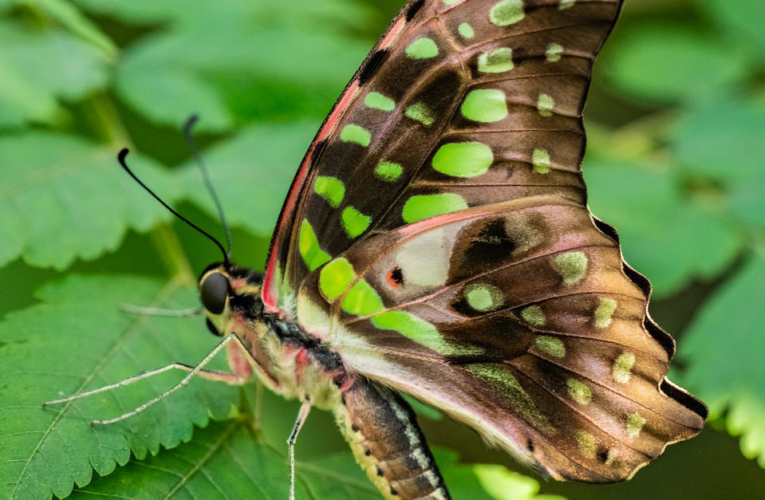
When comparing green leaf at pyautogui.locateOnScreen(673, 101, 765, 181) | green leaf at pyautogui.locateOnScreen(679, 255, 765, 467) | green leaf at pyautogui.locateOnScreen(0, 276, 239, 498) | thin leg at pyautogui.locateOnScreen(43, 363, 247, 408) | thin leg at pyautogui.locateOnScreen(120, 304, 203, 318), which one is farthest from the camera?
green leaf at pyautogui.locateOnScreen(673, 101, 765, 181)

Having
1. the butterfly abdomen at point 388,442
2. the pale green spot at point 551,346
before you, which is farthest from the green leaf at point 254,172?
the pale green spot at point 551,346

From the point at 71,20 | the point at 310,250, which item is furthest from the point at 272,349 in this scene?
the point at 71,20

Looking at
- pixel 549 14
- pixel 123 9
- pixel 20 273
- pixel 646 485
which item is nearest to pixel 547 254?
pixel 549 14

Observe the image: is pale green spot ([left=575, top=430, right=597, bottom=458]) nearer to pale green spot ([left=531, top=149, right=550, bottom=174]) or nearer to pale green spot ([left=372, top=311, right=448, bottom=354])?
pale green spot ([left=372, top=311, right=448, bottom=354])

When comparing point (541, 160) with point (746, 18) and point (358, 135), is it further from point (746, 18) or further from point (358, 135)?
point (746, 18)

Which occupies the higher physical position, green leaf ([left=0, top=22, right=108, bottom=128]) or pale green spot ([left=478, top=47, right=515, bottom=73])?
pale green spot ([left=478, top=47, right=515, bottom=73])

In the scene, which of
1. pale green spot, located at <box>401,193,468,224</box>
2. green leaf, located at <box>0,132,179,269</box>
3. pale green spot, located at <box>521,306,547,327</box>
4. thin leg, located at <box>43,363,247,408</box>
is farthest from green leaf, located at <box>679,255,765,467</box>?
green leaf, located at <box>0,132,179,269</box>
